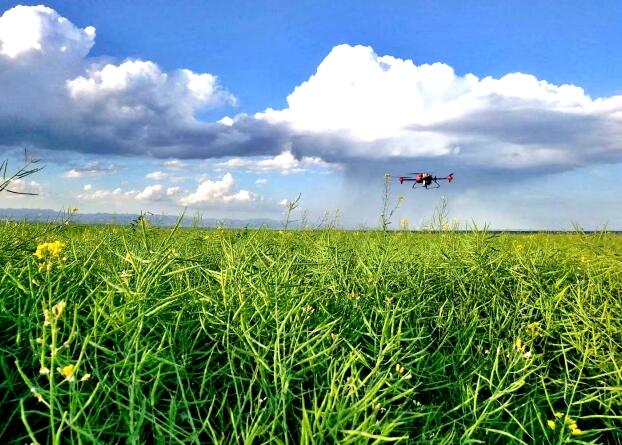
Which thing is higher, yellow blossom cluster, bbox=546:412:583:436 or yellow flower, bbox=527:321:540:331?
yellow flower, bbox=527:321:540:331

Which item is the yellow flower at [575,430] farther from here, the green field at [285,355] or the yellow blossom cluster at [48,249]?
the yellow blossom cluster at [48,249]

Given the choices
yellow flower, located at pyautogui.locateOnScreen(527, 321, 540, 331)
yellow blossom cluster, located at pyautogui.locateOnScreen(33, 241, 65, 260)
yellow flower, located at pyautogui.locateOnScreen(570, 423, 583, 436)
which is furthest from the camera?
yellow flower, located at pyautogui.locateOnScreen(527, 321, 540, 331)

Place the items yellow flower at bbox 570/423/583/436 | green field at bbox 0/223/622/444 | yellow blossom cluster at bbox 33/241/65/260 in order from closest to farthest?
green field at bbox 0/223/622/444
yellow flower at bbox 570/423/583/436
yellow blossom cluster at bbox 33/241/65/260

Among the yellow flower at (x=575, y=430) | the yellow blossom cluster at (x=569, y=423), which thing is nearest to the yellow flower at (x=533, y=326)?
the yellow blossom cluster at (x=569, y=423)

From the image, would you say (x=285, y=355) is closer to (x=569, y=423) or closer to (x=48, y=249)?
(x=569, y=423)

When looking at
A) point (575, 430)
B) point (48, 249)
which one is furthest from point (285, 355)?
point (48, 249)

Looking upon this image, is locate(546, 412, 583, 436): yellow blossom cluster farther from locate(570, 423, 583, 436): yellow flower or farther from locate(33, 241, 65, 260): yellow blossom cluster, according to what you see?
locate(33, 241, 65, 260): yellow blossom cluster

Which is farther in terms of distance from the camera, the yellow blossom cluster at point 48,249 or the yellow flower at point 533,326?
the yellow flower at point 533,326

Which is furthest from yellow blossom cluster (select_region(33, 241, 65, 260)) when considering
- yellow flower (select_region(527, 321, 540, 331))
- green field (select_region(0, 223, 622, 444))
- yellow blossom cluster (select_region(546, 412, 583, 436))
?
yellow flower (select_region(527, 321, 540, 331))

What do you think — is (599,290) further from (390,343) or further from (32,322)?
(32,322)
